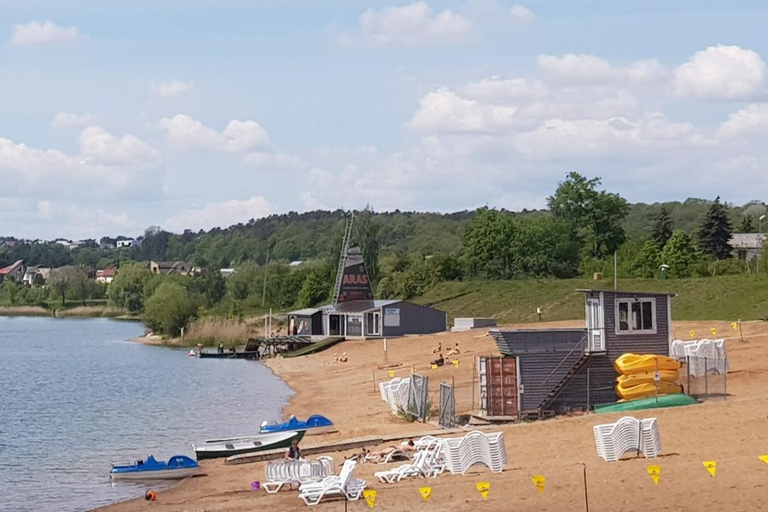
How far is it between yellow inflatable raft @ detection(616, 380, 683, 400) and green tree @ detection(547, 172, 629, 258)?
78.8 m

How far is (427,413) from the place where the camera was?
3572cm

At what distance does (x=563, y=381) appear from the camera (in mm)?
33875

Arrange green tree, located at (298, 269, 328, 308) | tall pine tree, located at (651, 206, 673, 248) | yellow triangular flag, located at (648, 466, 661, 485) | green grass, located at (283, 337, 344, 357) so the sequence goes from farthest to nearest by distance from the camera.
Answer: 1. green tree, located at (298, 269, 328, 308)
2. tall pine tree, located at (651, 206, 673, 248)
3. green grass, located at (283, 337, 344, 357)
4. yellow triangular flag, located at (648, 466, 661, 485)

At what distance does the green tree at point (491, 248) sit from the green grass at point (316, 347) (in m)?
27.3

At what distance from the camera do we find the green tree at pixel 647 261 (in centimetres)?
9044

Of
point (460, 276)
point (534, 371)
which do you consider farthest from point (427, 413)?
point (460, 276)

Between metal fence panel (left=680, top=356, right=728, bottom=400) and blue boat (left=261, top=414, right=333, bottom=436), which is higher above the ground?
metal fence panel (left=680, top=356, right=728, bottom=400)

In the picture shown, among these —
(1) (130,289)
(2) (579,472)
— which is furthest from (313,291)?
(2) (579,472)

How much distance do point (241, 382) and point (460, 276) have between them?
146ft

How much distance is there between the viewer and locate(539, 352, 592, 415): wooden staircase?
33.6 meters

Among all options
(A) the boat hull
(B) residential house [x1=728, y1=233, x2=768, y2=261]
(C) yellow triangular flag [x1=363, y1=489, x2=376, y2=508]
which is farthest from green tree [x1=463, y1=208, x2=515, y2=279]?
(C) yellow triangular flag [x1=363, y1=489, x2=376, y2=508]

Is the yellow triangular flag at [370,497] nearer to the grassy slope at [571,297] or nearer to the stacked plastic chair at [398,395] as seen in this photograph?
the stacked plastic chair at [398,395]

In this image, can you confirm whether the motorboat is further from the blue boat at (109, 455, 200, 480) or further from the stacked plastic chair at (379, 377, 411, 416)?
the stacked plastic chair at (379, 377, 411, 416)

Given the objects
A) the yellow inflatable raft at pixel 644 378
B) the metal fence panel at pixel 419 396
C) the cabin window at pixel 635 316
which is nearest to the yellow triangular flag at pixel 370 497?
the metal fence panel at pixel 419 396
